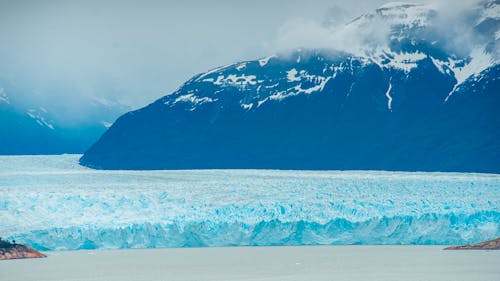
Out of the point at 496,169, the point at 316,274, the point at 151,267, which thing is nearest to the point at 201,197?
the point at 151,267

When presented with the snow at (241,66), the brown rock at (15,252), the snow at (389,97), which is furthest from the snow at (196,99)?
the brown rock at (15,252)

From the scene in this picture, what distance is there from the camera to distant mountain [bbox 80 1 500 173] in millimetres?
65875

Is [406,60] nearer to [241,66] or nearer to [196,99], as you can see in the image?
[241,66]

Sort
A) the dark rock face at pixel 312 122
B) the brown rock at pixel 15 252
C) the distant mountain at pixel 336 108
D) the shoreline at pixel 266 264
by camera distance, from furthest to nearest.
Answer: the distant mountain at pixel 336 108 < the dark rock face at pixel 312 122 < the brown rock at pixel 15 252 < the shoreline at pixel 266 264

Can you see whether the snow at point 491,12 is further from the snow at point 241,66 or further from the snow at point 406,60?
the snow at point 241,66

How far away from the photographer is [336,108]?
232ft

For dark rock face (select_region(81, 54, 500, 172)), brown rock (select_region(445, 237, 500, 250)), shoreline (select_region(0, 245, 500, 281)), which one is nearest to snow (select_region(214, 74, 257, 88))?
dark rock face (select_region(81, 54, 500, 172))

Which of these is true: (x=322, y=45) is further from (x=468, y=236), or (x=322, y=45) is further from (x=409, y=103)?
(x=468, y=236)

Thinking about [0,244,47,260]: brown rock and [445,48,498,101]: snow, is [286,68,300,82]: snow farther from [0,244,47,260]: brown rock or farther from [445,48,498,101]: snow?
[0,244,47,260]: brown rock

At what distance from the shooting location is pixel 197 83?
71.4m


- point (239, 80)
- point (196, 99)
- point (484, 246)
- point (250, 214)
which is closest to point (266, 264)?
point (250, 214)

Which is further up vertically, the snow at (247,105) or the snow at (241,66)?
the snow at (241,66)

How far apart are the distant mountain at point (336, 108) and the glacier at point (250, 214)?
2425 cm

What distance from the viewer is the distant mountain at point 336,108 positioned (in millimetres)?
65875
